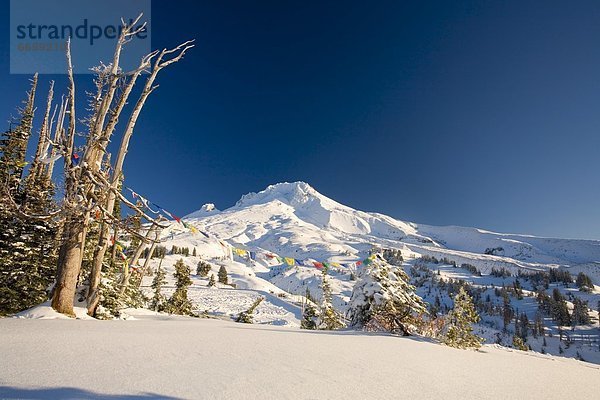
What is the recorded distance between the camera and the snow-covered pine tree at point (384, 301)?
1109 cm

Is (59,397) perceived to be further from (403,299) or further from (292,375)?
(403,299)

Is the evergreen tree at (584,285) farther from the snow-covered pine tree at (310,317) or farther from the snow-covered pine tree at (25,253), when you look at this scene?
the snow-covered pine tree at (25,253)

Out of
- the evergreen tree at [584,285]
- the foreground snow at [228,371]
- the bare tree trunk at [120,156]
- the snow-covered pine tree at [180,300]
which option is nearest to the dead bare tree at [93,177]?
the bare tree trunk at [120,156]

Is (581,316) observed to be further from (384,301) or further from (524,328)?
(384,301)

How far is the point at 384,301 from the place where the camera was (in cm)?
1152

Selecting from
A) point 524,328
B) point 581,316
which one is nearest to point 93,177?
point 524,328

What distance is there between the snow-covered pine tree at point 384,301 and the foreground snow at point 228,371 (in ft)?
17.9

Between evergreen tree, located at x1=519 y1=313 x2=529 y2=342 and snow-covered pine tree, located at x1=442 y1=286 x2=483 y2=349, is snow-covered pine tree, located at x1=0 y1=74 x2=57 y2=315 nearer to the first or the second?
snow-covered pine tree, located at x1=442 y1=286 x2=483 y2=349

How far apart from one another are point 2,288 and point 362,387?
447 inches

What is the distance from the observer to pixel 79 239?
336 inches

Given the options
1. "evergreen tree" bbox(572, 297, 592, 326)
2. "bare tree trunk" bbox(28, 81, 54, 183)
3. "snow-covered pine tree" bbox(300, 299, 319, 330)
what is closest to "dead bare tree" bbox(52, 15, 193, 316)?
"bare tree trunk" bbox(28, 81, 54, 183)

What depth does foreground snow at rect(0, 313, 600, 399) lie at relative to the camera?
2.94 m

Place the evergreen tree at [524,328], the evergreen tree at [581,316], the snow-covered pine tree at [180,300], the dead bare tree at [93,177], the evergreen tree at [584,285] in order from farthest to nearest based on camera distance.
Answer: the evergreen tree at [584,285] < the evergreen tree at [581,316] < the evergreen tree at [524,328] < the snow-covered pine tree at [180,300] < the dead bare tree at [93,177]

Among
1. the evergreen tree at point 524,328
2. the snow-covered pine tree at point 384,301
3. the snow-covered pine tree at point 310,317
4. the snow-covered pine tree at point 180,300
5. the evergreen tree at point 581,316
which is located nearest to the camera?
the snow-covered pine tree at point 384,301
